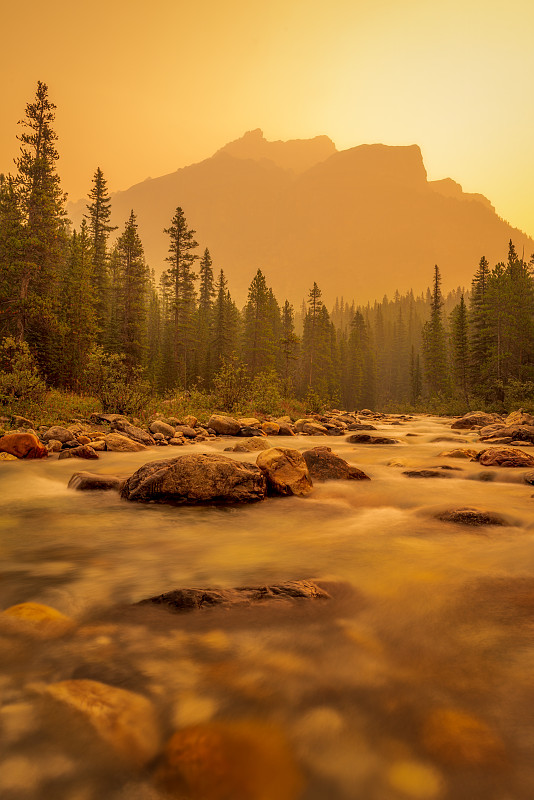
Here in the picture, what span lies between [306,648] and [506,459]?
8.85 meters

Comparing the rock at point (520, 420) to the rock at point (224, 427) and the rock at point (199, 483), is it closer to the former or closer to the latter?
the rock at point (224, 427)

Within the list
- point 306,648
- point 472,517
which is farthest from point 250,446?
point 306,648

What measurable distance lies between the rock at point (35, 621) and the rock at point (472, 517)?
4.86 m

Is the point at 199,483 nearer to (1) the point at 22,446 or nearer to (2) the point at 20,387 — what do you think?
(1) the point at 22,446

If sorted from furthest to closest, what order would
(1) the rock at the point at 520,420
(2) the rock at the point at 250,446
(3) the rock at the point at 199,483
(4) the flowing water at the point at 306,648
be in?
1. (1) the rock at the point at 520,420
2. (2) the rock at the point at 250,446
3. (3) the rock at the point at 199,483
4. (4) the flowing water at the point at 306,648

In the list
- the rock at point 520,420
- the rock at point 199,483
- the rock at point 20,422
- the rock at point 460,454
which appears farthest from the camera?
the rock at point 520,420

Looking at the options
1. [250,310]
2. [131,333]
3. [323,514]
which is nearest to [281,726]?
[323,514]

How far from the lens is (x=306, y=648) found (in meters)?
2.74

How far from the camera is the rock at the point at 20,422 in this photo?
13813 mm

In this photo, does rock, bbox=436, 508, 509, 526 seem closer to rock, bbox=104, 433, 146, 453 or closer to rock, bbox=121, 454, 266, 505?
rock, bbox=121, 454, 266, 505

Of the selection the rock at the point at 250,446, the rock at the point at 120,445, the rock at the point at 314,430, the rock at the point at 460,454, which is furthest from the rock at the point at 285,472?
the rock at the point at 314,430

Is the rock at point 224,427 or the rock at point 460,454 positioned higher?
the rock at point 224,427

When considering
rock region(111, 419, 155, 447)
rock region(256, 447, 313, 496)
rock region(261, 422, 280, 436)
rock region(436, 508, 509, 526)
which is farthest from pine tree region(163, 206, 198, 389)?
rock region(436, 508, 509, 526)

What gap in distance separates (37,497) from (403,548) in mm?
6000
